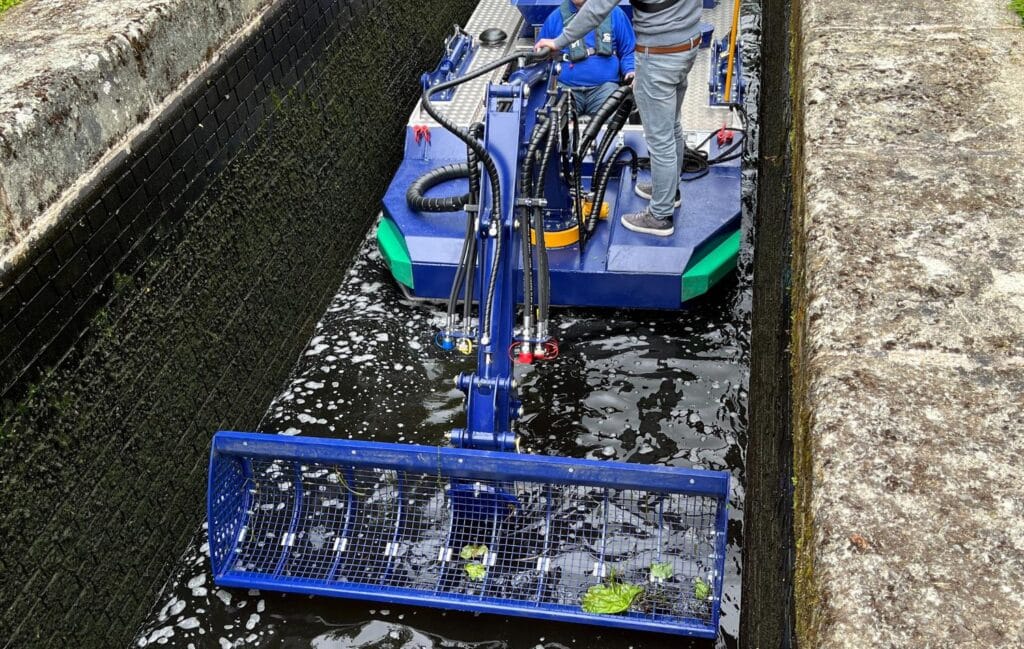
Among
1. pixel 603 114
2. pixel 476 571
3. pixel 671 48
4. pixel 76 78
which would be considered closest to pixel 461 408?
pixel 476 571

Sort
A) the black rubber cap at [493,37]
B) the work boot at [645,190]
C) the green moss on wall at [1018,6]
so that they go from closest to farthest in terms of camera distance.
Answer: the green moss on wall at [1018,6] → the work boot at [645,190] → the black rubber cap at [493,37]

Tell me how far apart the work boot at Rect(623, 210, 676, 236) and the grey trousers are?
3 cm

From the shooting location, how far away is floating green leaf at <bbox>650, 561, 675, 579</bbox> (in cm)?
370

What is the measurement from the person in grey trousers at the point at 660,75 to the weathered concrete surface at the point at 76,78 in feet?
5.15

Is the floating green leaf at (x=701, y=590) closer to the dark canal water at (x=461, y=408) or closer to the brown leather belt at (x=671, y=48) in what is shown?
the dark canal water at (x=461, y=408)

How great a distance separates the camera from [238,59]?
462cm

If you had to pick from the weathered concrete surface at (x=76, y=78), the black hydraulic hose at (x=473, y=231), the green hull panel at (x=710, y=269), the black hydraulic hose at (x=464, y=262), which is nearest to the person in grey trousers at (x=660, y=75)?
the green hull panel at (x=710, y=269)

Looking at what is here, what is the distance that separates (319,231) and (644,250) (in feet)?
6.02

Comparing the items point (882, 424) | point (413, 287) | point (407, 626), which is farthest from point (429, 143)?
point (882, 424)

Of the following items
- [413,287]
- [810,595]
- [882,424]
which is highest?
[882,424]

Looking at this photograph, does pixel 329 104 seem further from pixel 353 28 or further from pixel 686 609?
pixel 686 609

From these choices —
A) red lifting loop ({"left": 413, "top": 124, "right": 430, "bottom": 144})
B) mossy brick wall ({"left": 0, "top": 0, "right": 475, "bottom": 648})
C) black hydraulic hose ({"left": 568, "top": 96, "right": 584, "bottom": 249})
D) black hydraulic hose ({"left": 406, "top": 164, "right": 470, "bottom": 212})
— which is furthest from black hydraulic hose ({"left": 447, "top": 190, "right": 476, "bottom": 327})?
red lifting loop ({"left": 413, "top": 124, "right": 430, "bottom": 144})

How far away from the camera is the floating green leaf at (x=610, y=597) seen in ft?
11.9

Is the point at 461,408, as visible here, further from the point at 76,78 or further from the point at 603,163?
the point at 76,78
